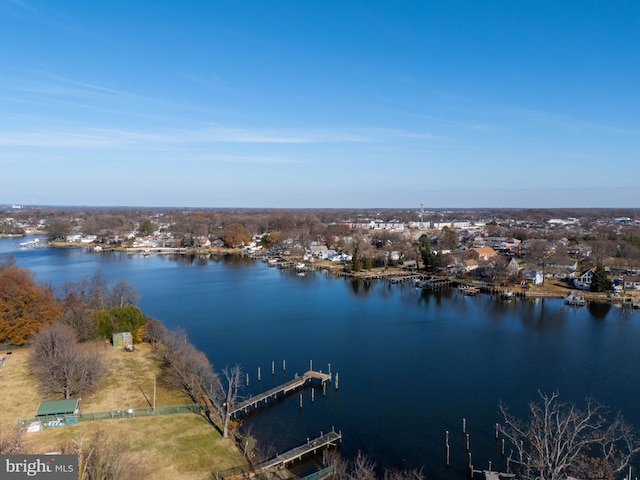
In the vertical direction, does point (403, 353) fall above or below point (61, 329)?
below

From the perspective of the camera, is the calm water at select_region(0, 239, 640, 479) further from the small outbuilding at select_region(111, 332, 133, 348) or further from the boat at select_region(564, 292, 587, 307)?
the small outbuilding at select_region(111, 332, 133, 348)

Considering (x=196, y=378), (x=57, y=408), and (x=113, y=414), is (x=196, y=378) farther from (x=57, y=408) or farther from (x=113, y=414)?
(x=57, y=408)

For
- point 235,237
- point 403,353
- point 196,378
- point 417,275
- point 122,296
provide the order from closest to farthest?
point 196,378 < point 403,353 < point 122,296 < point 417,275 < point 235,237

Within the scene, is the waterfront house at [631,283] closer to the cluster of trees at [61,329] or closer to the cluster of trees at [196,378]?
the cluster of trees at [196,378]

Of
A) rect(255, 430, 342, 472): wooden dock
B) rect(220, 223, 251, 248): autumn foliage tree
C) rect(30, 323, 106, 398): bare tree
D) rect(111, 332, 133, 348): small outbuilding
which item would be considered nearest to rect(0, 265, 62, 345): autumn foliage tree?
rect(111, 332, 133, 348): small outbuilding

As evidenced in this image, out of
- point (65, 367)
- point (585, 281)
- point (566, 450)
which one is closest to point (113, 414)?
point (65, 367)
